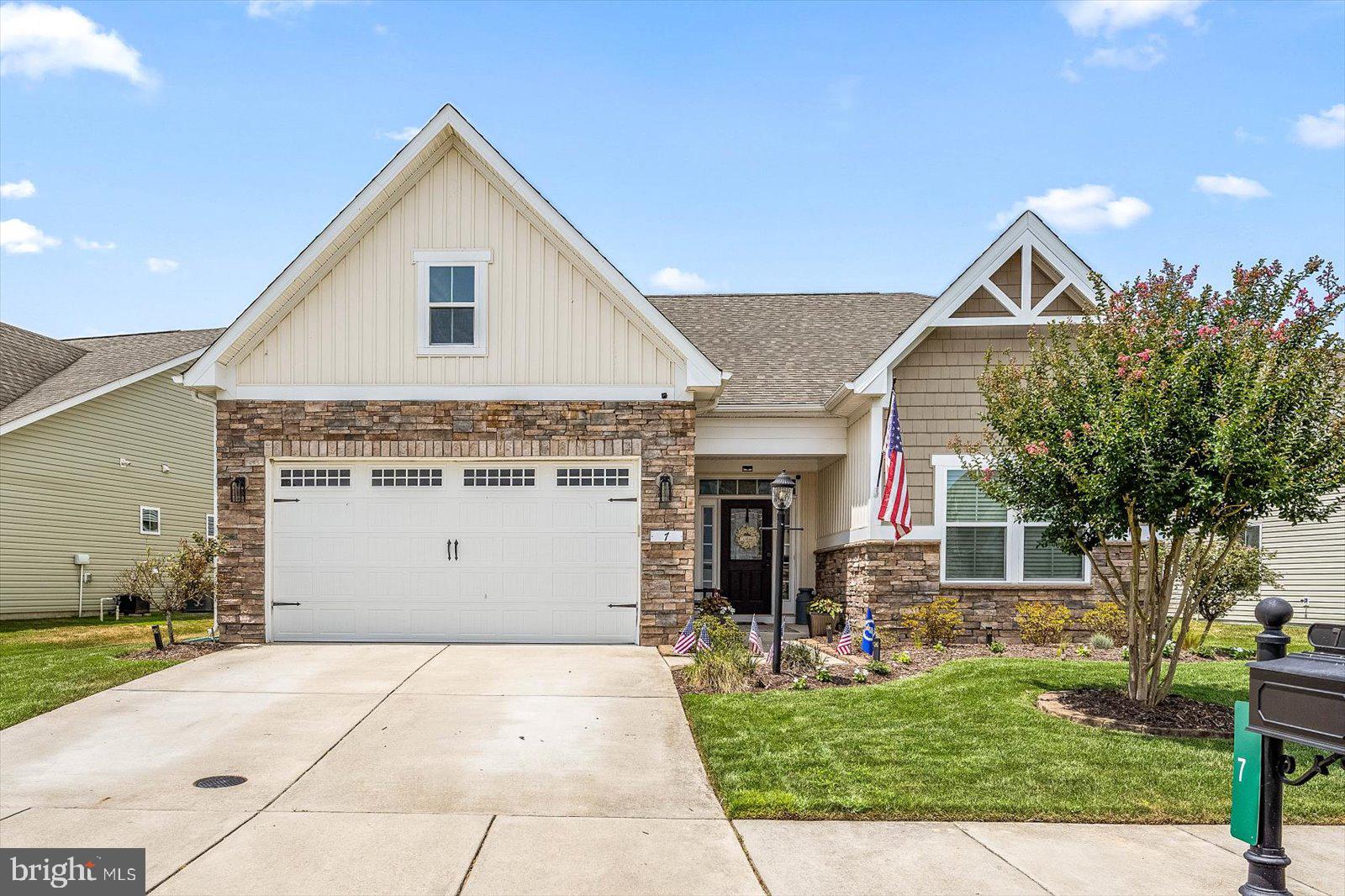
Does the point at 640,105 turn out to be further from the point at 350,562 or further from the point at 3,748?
the point at 3,748

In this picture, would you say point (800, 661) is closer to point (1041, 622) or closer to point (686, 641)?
point (686, 641)

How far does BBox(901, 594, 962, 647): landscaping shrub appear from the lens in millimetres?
12555

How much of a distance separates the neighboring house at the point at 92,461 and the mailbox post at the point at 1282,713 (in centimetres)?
1695

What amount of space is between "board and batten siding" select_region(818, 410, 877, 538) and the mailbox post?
918 cm

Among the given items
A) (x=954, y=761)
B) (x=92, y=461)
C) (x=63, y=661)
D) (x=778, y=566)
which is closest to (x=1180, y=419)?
(x=954, y=761)

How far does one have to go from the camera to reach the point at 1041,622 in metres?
12.7

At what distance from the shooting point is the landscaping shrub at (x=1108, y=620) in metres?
12.7

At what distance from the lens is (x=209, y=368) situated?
12.0 m

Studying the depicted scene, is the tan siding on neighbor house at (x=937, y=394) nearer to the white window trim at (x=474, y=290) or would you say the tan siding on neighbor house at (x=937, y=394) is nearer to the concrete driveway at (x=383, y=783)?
the concrete driveway at (x=383, y=783)

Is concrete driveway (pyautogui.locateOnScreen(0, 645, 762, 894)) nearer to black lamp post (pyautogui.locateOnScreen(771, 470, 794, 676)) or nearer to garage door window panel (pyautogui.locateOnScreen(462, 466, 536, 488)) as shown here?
black lamp post (pyautogui.locateOnScreen(771, 470, 794, 676))

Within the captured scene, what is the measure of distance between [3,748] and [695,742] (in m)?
5.51

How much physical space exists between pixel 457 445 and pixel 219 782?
20.6ft

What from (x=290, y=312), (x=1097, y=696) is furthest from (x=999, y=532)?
(x=290, y=312)

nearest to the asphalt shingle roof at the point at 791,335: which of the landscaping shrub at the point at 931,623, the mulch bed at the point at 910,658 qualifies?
the landscaping shrub at the point at 931,623
